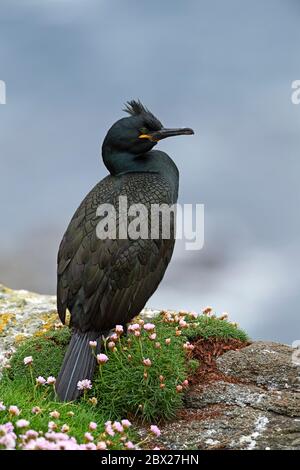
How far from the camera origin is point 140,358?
731 cm

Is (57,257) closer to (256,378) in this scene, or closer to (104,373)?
(104,373)

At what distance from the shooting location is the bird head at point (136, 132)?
7.89 metres

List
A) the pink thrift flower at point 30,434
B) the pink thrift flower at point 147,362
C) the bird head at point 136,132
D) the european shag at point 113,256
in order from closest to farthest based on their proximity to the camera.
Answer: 1. the pink thrift flower at point 30,434
2. the pink thrift flower at point 147,362
3. the european shag at point 113,256
4. the bird head at point 136,132

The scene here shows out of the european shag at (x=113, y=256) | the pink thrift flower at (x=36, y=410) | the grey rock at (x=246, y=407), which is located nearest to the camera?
the pink thrift flower at (x=36, y=410)

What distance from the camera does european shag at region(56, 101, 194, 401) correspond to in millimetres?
7406

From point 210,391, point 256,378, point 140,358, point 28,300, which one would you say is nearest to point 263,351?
point 256,378

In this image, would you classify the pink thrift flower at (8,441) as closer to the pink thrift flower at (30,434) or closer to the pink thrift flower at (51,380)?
the pink thrift flower at (30,434)

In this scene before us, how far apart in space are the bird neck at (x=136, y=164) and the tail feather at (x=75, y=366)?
5.83 feet

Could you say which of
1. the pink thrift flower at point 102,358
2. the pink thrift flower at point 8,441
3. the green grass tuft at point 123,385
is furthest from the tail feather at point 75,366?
the pink thrift flower at point 8,441

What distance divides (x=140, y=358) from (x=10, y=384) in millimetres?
1421

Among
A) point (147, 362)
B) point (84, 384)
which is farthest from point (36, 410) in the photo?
point (147, 362)
